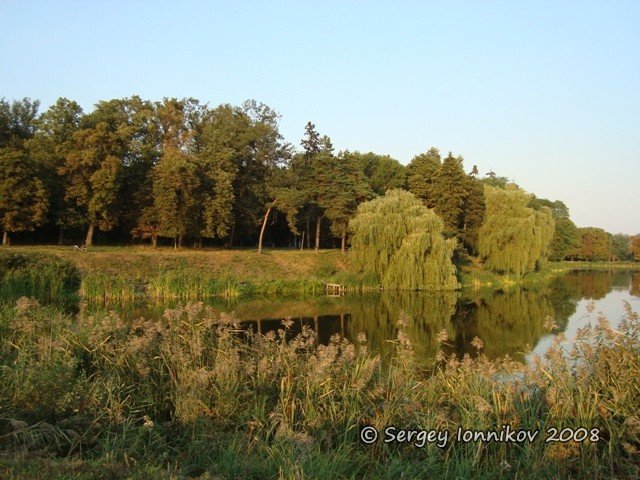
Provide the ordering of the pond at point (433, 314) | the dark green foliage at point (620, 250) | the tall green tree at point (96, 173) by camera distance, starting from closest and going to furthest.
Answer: the pond at point (433, 314) → the tall green tree at point (96, 173) → the dark green foliage at point (620, 250)

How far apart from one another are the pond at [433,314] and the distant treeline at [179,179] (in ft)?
31.9

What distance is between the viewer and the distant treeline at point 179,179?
34.8 m

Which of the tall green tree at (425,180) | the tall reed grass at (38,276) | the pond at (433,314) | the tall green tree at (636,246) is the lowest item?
the pond at (433,314)

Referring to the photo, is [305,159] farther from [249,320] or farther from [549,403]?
[549,403]

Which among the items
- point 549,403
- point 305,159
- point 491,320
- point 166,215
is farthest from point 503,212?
point 549,403

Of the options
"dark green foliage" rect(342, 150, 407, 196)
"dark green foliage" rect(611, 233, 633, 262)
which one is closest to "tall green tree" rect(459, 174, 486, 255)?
"dark green foliage" rect(342, 150, 407, 196)

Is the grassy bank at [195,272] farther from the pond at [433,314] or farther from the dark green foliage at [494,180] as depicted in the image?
the dark green foliage at [494,180]

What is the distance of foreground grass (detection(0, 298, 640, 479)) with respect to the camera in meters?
4.64

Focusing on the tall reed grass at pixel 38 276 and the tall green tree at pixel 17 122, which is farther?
the tall green tree at pixel 17 122

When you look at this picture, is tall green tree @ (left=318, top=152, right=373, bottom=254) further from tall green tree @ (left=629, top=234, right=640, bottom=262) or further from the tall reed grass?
tall green tree @ (left=629, top=234, right=640, bottom=262)

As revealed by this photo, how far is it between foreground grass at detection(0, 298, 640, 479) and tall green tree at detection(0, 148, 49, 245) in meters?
27.8

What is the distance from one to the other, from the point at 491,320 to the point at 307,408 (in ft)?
61.6

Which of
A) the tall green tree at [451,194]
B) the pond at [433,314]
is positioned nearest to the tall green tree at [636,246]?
the tall green tree at [451,194]

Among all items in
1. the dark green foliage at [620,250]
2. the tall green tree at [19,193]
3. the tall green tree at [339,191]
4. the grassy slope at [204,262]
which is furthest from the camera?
the dark green foliage at [620,250]
